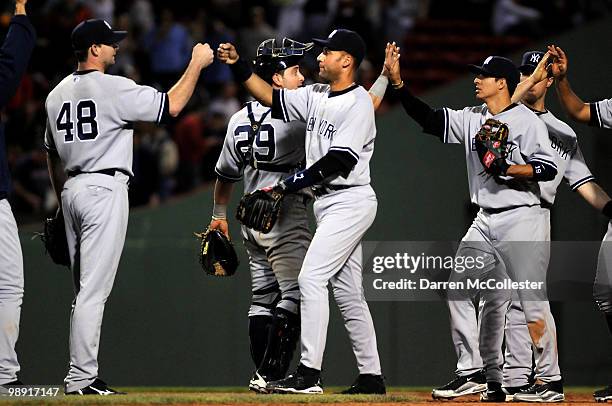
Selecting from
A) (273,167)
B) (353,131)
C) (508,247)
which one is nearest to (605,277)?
(508,247)

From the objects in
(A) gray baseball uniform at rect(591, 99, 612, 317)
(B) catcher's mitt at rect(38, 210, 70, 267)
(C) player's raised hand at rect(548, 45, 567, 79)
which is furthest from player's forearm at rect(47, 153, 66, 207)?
(A) gray baseball uniform at rect(591, 99, 612, 317)

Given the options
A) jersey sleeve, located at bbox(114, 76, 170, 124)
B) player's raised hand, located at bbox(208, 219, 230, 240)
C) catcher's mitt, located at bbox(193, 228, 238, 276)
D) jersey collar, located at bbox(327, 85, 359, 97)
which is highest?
jersey collar, located at bbox(327, 85, 359, 97)

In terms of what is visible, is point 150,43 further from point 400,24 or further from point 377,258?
point 377,258

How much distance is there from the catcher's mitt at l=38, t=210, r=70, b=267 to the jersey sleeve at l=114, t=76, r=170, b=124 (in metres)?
0.74

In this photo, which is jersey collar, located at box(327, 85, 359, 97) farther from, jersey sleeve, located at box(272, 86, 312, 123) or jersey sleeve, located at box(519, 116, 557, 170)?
jersey sleeve, located at box(519, 116, 557, 170)

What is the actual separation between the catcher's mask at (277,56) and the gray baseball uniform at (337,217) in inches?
15.7

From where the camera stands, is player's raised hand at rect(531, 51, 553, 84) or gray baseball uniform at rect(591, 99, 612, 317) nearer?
player's raised hand at rect(531, 51, 553, 84)

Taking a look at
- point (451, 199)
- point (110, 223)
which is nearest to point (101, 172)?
point (110, 223)

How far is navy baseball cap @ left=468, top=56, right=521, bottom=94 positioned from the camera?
6.51 metres

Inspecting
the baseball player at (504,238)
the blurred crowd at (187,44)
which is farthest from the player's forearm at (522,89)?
the blurred crowd at (187,44)

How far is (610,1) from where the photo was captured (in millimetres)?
11680

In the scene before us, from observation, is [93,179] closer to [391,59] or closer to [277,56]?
[277,56]

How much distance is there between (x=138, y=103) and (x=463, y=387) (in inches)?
94.8

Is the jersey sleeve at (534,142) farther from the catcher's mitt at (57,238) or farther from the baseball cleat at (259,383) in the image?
the catcher's mitt at (57,238)
